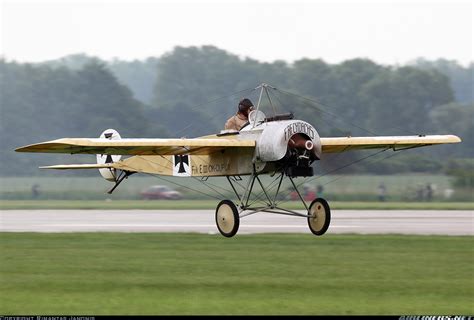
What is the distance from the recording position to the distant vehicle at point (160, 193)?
51438 millimetres

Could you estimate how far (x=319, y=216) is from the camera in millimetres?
21859

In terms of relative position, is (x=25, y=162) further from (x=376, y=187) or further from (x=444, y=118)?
(x=444, y=118)

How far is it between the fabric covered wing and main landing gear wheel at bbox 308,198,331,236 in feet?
6.34

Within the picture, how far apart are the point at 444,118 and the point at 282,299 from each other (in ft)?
173

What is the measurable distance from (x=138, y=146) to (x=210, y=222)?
1290cm

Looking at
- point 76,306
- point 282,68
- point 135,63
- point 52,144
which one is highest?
point 135,63

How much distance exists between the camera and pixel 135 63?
11675 cm

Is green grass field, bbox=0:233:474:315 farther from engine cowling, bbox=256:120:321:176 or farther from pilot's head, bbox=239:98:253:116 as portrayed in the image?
pilot's head, bbox=239:98:253:116

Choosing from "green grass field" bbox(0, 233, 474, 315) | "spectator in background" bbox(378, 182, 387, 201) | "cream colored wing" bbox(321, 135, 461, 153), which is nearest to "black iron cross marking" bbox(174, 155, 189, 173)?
"green grass field" bbox(0, 233, 474, 315)

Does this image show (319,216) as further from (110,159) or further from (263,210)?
(110,159)

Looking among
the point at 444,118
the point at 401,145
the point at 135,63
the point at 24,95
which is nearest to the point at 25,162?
the point at 24,95

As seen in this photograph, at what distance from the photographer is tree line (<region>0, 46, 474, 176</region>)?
64.1 m

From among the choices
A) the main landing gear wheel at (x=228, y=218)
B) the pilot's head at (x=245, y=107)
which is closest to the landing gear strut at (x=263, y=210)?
the main landing gear wheel at (x=228, y=218)

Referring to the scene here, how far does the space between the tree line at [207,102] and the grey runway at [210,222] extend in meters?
16.6
